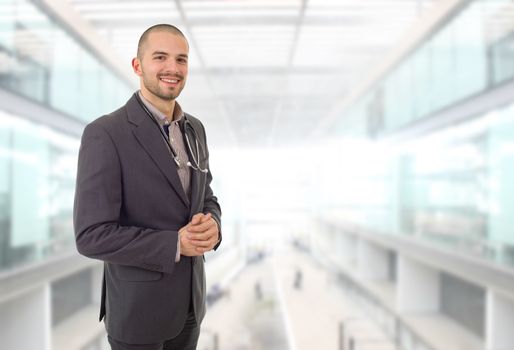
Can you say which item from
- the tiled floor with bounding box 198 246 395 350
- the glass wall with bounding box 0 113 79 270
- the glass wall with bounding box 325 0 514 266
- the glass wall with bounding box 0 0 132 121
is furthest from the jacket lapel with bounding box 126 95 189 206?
the glass wall with bounding box 325 0 514 266

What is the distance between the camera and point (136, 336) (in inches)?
36.5

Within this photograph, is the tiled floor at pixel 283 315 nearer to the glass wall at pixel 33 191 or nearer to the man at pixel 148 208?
the glass wall at pixel 33 191

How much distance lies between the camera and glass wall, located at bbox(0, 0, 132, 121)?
3066 mm

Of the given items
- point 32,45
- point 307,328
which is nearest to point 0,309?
point 32,45

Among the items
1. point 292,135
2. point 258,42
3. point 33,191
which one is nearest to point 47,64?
point 33,191

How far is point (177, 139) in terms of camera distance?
1002 millimetres

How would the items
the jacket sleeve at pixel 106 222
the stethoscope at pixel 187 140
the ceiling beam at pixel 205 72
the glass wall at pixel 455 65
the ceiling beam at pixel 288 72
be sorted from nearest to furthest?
the jacket sleeve at pixel 106 222 < the stethoscope at pixel 187 140 < the ceiling beam at pixel 205 72 < the glass wall at pixel 455 65 < the ceiling beam at pixel 288 72

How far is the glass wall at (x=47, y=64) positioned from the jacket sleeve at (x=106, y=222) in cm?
203

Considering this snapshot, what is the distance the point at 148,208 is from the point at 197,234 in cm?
11

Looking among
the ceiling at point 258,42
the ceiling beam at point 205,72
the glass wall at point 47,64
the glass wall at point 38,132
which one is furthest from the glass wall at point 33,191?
the ceiling beam at point 205,72

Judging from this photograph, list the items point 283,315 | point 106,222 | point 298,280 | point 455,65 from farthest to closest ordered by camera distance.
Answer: point 298,280 < point 283,315 < point 455,65 < point 106,222

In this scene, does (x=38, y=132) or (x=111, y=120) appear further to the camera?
(x=38, y=132)

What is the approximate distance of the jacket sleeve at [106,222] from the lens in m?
0.84

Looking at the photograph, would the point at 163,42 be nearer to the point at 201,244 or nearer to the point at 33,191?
the point at 201,244
